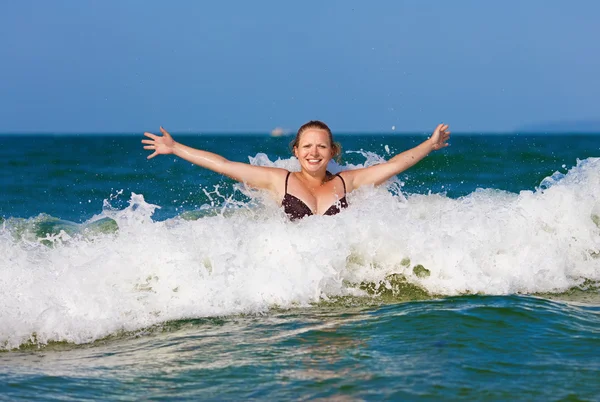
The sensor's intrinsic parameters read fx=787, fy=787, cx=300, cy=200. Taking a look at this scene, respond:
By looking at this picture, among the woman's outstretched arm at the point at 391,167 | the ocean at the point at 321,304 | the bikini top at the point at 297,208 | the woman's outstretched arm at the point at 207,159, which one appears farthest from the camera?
the woman's outstretched arm at the point at 391,167

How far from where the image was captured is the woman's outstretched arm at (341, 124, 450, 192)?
23.0ft

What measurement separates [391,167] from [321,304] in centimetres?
167

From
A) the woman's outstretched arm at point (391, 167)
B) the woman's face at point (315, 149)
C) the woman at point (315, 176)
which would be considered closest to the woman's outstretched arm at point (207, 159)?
the woman at point (315, 176)

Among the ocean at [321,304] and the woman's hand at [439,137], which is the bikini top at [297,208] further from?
the woman's hand at [439,137]

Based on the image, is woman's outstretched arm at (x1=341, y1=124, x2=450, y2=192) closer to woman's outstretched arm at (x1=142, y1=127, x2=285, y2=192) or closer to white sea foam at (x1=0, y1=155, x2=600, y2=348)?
white sea foam at (x1=0, y1=155, x2=600, y2=348)

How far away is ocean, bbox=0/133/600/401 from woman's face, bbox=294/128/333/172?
44 centimetres

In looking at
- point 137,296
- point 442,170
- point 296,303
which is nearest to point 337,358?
point 296,303

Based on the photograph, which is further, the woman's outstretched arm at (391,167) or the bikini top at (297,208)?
the woman's outstretched arm at (391,167)

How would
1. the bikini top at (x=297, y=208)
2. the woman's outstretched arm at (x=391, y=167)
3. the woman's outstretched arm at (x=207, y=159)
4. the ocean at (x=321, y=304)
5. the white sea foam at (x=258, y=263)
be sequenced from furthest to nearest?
the woman's outstretched arm at (x=391, y=167), the bikini top at (x=297, y=208), the woman's outstretched arm at (x=207, y=159), the white sea foam at (x=258, y=263), the ocean at (x=321, y=304)

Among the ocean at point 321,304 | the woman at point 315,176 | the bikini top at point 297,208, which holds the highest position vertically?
the woman at point 315,176

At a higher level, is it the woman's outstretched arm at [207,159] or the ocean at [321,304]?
the woman's outstretched arm at [207,159]

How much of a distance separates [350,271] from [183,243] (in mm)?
1399

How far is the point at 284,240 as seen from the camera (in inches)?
255

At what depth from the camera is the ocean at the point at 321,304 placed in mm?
4129
